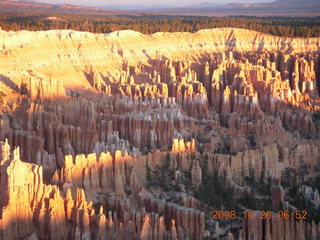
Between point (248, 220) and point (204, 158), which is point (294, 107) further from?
point (248, 220)

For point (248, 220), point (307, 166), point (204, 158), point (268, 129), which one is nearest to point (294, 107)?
point (268, 129)

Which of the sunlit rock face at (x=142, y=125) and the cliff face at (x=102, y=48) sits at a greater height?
the cliff face at (x=102, y=48)
